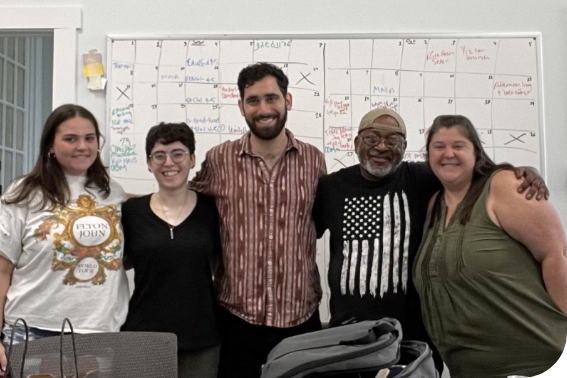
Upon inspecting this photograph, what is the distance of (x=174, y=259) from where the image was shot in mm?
1988

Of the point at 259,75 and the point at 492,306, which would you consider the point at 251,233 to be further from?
the point at 492,306

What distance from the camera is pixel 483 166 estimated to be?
190 cm

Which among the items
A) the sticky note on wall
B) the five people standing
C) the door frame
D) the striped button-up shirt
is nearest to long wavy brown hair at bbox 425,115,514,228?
the five people standing

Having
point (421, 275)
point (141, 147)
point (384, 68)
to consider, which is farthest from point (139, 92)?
point (421, 275)

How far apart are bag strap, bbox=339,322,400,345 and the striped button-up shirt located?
692mm

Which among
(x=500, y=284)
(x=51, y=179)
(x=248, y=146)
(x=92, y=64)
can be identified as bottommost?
(x=500, y=284)

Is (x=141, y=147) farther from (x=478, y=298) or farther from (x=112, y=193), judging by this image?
(x=478, y=298)

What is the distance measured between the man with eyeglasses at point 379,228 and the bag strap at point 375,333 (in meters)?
0.43

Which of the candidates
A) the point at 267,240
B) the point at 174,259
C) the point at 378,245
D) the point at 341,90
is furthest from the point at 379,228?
the point at 341,90

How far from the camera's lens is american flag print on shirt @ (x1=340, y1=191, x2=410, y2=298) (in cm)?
193

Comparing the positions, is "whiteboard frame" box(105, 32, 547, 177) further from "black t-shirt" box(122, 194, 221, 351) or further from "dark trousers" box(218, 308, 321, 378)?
"dark trousers" box(218, 308, 321, 378)

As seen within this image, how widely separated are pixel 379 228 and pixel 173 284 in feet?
2.39

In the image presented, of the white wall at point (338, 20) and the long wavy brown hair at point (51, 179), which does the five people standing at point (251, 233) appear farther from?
the white wall at point (338, 20)

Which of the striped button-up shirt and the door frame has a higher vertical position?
the door frame
